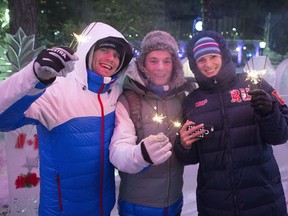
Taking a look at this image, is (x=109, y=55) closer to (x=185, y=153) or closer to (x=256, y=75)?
(x=185, y=153)

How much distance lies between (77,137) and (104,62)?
0.58m

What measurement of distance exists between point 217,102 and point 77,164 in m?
1.10

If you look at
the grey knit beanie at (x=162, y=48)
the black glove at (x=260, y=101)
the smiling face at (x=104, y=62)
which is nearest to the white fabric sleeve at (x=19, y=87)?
the smiling face at (x=104, y=62)

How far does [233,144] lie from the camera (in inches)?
85.0

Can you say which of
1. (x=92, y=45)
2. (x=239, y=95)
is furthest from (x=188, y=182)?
(x=92, y=45)

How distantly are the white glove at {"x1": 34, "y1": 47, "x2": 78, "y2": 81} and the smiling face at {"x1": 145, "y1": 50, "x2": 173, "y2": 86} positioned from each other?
3.03ft

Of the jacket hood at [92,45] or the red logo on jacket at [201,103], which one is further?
the red logo on jacket at [201,103]

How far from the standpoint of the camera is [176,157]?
2375 millimetres

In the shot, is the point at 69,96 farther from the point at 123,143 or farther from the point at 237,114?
the point at 237,114

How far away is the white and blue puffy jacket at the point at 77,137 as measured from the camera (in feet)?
6.91

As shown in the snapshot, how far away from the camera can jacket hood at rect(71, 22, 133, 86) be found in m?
2.18

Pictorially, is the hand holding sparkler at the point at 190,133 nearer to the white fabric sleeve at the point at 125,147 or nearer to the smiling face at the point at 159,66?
the white fabric sleeve at the point at 125,147

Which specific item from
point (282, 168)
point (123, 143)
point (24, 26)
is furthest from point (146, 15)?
point (123, 143)

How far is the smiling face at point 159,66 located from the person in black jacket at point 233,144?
0.29 m
